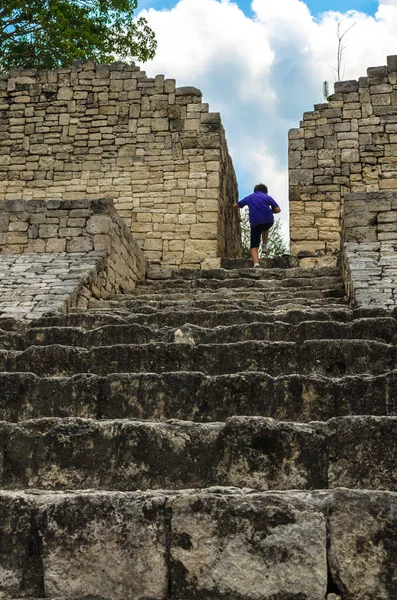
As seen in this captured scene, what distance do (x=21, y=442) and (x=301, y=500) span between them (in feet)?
4.18

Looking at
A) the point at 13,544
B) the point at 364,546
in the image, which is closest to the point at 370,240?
the point at 364,546

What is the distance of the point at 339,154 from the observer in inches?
Result: 489

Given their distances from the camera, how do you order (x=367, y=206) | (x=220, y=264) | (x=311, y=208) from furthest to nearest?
(x=311, y=208) < (x=220, y=264) < (x=367, y=206)

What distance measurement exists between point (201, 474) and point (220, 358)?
1487 mm

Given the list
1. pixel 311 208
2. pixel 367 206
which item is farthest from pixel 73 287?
pixel 311 208

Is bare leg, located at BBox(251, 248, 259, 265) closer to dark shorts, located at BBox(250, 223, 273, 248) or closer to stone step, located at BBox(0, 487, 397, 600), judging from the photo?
dark shorts, located at BBox(250, 223, 273, 248)

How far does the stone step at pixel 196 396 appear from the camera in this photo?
3363 mm

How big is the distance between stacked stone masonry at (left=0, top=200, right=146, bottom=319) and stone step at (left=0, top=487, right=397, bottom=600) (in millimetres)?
5141

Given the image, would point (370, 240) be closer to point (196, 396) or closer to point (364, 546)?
point (196, 396)

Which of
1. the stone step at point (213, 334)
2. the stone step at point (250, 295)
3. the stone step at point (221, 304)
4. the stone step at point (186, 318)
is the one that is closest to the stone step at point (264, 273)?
the stone step at point (250, 295)

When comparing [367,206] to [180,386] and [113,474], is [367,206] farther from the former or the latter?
[113,474]

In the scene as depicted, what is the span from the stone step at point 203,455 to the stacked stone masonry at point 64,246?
14.7 feet

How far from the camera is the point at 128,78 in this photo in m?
12.9

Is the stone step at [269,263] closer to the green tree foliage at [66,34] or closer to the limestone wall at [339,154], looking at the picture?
the limestone wall at [339,154]
